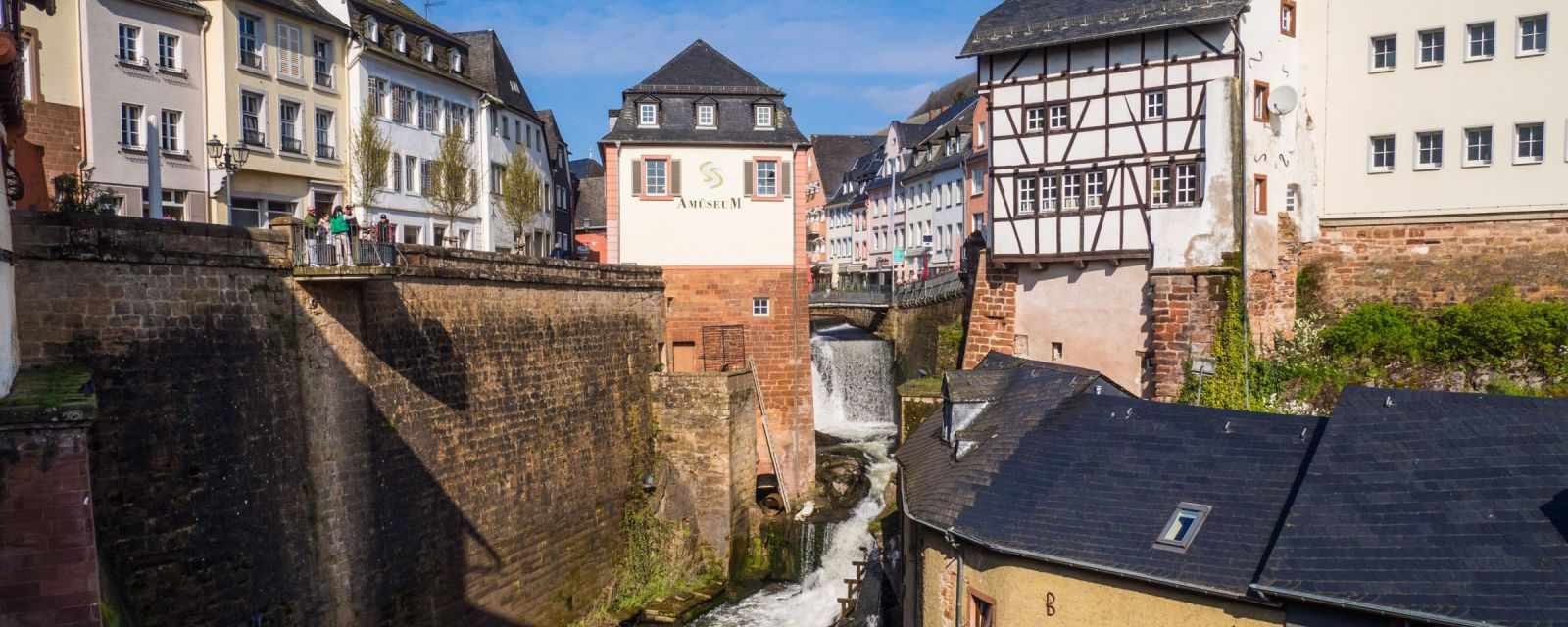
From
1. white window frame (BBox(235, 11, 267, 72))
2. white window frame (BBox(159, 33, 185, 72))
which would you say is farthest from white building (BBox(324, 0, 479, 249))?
white window frame (BBox(159, 33, 185, 72))

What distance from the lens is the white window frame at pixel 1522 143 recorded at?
21312mm

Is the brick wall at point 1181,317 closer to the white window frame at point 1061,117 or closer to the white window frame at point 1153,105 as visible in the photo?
the white window frame at point 1153,105

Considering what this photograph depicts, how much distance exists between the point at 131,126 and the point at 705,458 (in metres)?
13.4

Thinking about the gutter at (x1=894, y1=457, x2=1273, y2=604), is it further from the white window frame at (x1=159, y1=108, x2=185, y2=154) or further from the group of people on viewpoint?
the white window frame at (x1=159, y1=108, x2=185, y2=154)

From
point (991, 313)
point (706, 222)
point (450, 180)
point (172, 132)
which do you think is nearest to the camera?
point (172, 132)

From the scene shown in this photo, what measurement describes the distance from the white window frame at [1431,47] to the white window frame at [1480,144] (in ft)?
4.91

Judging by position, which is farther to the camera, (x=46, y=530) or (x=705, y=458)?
(x=705, y=458)

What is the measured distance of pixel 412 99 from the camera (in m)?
30.9

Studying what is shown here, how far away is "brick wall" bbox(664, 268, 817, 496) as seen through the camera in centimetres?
2605

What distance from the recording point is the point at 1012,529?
38.9 ft

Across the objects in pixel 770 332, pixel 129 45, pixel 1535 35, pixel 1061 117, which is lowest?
pixel 770 332

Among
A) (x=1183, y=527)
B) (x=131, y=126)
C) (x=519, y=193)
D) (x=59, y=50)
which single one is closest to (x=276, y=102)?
(x=131, y=126)

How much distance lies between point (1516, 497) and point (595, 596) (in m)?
15.5

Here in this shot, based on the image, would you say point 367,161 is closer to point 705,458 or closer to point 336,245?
point 705,458
